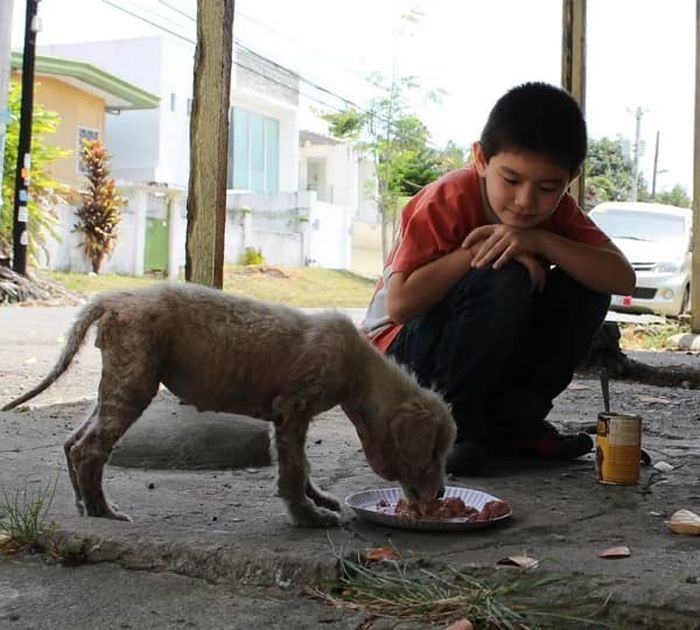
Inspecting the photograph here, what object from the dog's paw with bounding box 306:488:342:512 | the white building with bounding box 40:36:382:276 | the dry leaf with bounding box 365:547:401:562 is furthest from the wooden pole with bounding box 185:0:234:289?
the white building with bounding box 40:36:382:276

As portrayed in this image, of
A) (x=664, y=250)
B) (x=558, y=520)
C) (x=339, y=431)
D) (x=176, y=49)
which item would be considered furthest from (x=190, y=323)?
(x=176, y=49)

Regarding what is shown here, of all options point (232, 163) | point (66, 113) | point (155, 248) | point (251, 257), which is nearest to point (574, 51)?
point (155, 248)

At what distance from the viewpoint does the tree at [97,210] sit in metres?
22.5

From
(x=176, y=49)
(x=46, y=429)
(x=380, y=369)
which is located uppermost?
(x=176, y=49)

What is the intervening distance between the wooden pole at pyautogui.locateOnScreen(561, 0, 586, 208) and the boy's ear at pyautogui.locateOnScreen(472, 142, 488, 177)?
390 centimetres

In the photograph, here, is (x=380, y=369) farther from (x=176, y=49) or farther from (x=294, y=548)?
(x=176, y=49)

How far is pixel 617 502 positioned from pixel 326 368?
3.51 feet

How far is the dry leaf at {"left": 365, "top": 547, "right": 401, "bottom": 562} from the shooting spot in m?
2.23

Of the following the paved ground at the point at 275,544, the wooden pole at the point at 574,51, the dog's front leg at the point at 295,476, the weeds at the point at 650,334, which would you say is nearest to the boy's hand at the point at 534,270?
the paved ground at the point at 275,544

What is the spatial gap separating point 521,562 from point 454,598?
0.86 ft

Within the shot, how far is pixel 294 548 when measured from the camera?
2.34m

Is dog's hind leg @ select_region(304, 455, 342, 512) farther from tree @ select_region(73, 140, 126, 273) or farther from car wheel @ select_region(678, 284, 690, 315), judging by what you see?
tree @ select_region(73, 140, 126, 273)

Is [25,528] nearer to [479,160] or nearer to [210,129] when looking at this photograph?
[479,160]

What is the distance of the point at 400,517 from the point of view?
2615mm
